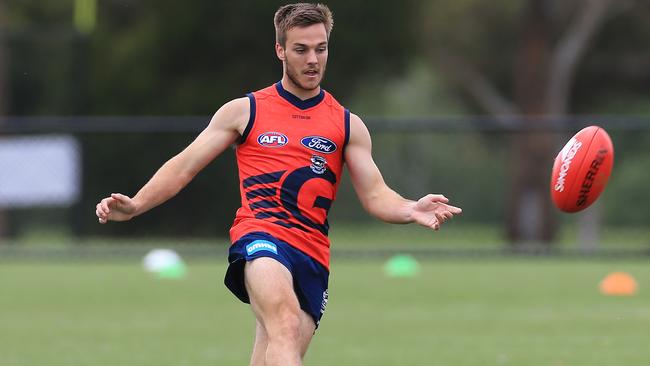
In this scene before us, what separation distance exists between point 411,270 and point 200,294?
4015mm

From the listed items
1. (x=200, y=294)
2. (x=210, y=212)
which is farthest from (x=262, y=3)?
(x=200, y=294)

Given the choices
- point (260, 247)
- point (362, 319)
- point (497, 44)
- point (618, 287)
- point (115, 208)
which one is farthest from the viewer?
point (497, 44)

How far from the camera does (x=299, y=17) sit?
20.7 feet

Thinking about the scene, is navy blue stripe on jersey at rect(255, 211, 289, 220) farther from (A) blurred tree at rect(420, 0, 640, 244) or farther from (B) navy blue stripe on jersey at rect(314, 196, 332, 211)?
(A) blurred tree at rect(420, 0, 640, 244)

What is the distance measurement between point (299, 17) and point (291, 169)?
682 millimetres

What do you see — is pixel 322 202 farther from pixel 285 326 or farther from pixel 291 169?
pixel 285 326

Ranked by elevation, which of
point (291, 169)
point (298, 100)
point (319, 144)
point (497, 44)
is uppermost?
point (497, 44)

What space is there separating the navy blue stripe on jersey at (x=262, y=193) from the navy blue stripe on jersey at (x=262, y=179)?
36 millimetres

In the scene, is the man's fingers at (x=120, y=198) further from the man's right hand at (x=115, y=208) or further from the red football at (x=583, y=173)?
the red football at (x=583, y=173)

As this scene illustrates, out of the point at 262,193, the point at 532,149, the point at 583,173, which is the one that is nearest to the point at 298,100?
the point at 262,193

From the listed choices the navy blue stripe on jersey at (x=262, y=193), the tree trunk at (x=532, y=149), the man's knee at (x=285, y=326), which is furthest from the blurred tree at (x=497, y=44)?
the man's knee at (x=285, y=326)

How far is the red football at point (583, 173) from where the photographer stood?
699 centimetres

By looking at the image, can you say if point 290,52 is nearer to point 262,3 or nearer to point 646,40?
point 262,3

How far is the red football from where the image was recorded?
22.9 feet
